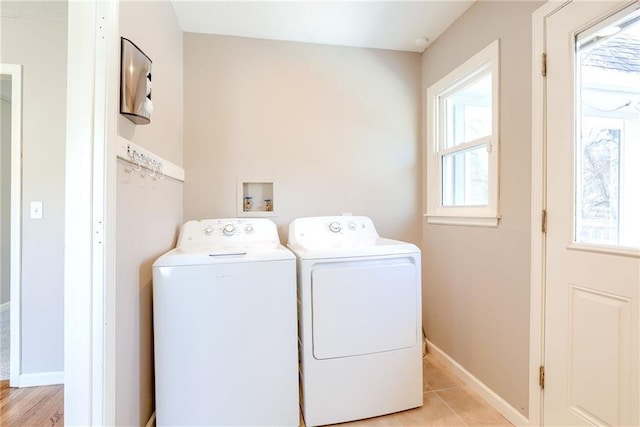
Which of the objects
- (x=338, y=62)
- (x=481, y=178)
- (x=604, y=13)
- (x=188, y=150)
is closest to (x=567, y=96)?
(x=604, y=13)

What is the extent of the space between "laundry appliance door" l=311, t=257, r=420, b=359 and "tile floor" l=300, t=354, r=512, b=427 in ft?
1.26

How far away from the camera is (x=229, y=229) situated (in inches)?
72.7

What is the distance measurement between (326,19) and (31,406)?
9.78ft

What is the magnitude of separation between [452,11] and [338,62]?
0.84m

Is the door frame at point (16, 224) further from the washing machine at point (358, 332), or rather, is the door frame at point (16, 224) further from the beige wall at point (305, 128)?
the washing machine at point (358, 332)

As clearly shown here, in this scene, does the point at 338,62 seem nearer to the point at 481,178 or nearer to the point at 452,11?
the point at 452,11

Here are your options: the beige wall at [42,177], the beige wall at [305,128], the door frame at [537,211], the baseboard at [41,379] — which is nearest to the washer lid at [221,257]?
the beige wall at [305,128]

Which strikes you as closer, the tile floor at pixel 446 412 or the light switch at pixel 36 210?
the tile floor at pixel 446 412

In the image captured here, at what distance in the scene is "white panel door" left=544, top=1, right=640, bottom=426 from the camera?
106cm

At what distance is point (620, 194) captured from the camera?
3.65 ft

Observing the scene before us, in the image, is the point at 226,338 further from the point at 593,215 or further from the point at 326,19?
the point at 326,19

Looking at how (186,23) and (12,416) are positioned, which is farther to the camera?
(186,23)

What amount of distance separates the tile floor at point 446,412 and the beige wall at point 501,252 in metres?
0.12

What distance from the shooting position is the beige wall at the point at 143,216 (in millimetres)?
1159
